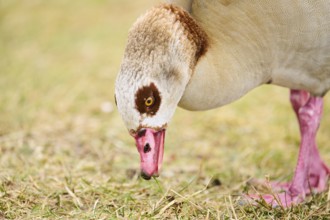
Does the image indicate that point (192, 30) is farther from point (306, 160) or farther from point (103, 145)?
point (103, 145)

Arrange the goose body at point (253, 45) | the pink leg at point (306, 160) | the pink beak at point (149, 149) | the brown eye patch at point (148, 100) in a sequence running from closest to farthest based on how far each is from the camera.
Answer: the brown eye patch at point (148, 100)
the pink beak at point (149, 149)
the goose body at point (253, 45)
the pink leg at point (306, 160)

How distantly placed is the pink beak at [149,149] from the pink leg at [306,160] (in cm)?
76

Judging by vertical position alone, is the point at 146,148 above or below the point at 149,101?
below

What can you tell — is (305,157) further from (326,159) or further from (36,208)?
(36,208)

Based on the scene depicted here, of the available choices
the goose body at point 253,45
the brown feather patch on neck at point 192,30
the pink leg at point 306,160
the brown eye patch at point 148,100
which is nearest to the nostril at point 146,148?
the brown eye patch at point 148,100

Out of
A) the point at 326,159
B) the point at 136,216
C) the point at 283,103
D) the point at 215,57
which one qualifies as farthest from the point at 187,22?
the point at 283,103

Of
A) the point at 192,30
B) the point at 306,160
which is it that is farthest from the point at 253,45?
the point at 306,160

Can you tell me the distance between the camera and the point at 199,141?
6.29 meters

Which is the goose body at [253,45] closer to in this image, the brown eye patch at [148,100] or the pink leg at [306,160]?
the brown eye patch at [148,100]

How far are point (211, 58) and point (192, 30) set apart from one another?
0.24m

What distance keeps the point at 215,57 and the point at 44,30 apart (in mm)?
6504

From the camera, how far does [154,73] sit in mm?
3770

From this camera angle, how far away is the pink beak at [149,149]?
390 cm

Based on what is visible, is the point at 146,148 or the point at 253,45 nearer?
the point at 146,148
